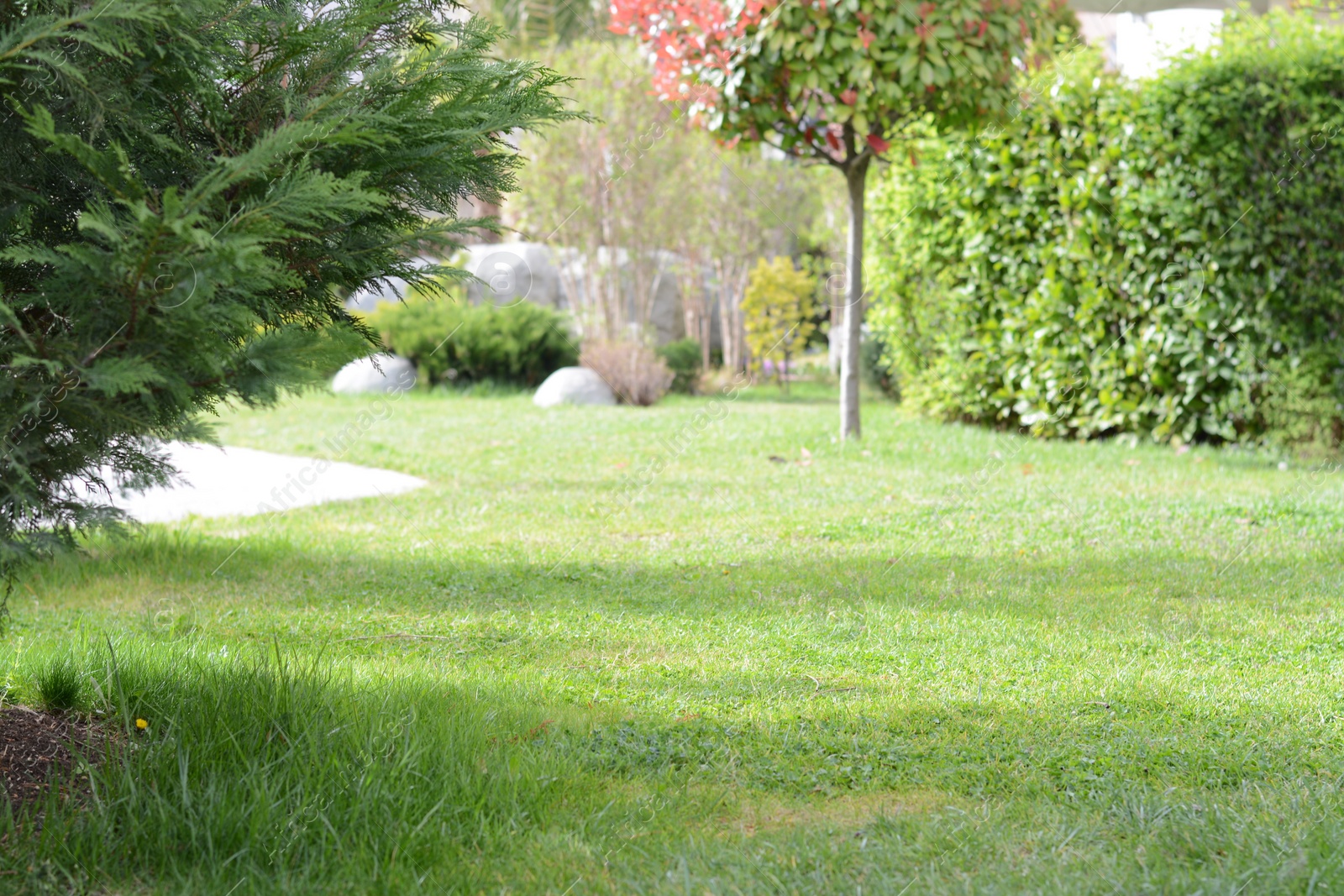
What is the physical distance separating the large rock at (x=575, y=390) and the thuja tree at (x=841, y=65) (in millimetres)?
5070

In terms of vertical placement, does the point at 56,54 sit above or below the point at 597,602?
above

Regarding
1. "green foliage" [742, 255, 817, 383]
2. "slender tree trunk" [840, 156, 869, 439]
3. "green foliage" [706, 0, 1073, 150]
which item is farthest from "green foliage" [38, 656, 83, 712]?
"green foliage" [742, 255, 817, 383]

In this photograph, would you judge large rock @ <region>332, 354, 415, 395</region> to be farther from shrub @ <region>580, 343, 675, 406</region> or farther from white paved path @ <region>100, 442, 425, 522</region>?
white paved path @ <region>100, 442, 425, 522</region>

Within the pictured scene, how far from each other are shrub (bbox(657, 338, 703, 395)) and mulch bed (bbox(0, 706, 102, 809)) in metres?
11.2

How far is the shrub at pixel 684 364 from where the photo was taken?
557 inches

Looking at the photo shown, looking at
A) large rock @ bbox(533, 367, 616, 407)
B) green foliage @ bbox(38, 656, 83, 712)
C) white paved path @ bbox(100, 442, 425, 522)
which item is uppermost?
large rock @ bbox(533, 367, 616, 407)

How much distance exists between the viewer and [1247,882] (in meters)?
2.14

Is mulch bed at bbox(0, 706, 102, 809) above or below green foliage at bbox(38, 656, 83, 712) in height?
below

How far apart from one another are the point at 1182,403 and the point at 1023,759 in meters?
5.87

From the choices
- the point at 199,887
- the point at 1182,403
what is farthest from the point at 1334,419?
the point at 199,887

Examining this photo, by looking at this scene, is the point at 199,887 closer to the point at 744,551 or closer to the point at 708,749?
the point at 708,749

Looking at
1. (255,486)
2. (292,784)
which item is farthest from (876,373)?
(292,784)

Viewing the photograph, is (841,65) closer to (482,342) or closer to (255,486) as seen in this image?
(255,486)

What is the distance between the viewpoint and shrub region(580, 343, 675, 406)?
507 inches
